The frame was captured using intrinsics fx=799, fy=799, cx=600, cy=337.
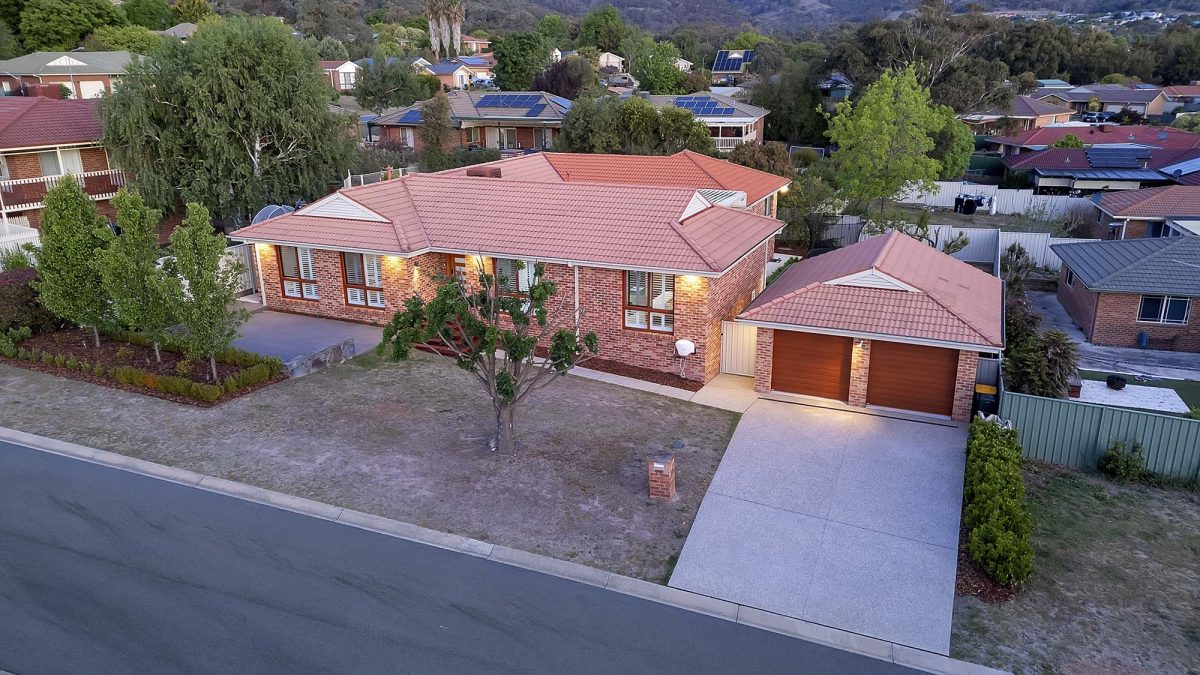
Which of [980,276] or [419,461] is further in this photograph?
[980,276]

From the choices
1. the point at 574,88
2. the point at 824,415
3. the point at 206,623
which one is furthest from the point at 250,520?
the point at 574,88

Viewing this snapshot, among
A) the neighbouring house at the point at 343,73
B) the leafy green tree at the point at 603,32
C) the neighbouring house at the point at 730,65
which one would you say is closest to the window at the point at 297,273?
the neighbouring house at the point at 343,73

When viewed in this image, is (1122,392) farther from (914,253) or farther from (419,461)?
(419,461)

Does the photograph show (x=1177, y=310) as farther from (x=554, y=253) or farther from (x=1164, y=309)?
(x=554, y=253)

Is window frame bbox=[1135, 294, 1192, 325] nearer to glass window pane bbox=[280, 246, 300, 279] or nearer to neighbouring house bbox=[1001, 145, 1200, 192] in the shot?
neighbouring house bbox=[1001, 145, 1200, 192]

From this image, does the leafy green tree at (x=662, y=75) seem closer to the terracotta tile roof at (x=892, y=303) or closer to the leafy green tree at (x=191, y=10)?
the leafy green tree at (x=191, y=10)
